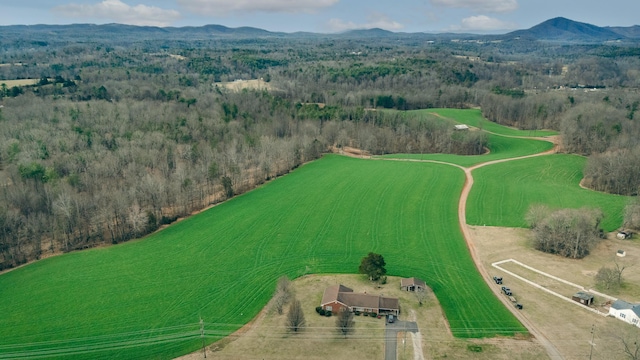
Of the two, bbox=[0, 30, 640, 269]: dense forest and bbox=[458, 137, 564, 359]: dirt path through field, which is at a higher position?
bbox=[0, 30, 640, 269]: dense forest

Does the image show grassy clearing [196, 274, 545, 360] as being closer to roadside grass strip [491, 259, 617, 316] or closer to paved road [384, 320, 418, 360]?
paved road [384, 320, 418, 360]

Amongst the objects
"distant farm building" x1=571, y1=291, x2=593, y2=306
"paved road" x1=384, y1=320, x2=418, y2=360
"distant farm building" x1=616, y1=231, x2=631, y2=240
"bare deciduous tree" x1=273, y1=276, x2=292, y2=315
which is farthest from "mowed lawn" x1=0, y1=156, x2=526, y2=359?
"distant farm building" x1=616, y1=231, x2=631, y2=240

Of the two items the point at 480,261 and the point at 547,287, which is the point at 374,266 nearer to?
the point at 480,261

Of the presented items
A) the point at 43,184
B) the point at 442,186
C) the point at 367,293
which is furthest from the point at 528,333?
the point at 43,184

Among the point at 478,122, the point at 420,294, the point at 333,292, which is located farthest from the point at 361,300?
the point at 478,122

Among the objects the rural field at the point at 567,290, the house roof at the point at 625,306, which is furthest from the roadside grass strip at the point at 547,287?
the house roof at the point at 625,306

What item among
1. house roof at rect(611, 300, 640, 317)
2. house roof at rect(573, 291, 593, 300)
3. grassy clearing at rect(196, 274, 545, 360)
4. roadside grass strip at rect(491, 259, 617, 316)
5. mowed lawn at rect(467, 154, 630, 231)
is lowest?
grassy clearing at rect(196, 274, 545, 360)

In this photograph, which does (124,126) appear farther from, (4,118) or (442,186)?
(442,186)

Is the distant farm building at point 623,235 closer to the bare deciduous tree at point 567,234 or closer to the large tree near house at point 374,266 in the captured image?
the bare deciduous tree at point 567,234
